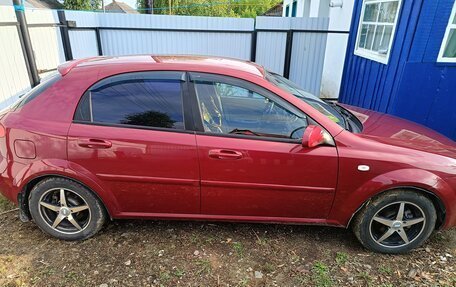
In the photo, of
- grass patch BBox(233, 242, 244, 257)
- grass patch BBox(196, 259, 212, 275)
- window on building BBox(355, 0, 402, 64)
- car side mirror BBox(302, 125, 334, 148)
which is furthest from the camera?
window on building BBox(355, 0, 402, 64)

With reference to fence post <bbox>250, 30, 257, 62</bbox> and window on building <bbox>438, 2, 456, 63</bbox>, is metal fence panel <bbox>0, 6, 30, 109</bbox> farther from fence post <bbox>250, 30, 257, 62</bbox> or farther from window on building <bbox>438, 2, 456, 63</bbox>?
window on building <bbox>438, 2, 456, 63</bbox>

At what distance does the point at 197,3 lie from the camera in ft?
98.1

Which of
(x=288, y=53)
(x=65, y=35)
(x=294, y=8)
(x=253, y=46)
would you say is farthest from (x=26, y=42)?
(x=294, y=8)

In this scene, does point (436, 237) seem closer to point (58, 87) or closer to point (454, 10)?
point (454, 10)

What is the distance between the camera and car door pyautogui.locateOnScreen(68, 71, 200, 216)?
2553 millimetres

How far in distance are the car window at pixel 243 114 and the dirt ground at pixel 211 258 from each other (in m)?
1.02

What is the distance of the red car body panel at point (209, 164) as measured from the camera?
8.32 ft

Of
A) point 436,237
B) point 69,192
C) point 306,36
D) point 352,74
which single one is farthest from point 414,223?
point 306,36

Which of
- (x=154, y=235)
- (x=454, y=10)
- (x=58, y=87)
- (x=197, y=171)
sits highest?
(x=454, y=10)

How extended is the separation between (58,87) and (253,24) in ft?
19.6

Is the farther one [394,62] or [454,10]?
[394,62]

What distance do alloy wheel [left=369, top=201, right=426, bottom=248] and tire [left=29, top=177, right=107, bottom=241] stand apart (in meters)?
2.36

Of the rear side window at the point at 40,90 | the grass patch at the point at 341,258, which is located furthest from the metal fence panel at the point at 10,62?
the grass patch at the point at 341,258

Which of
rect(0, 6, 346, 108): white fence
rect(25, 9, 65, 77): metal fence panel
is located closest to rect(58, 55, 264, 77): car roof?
rect(25, 9, 65, 77): metal fence panel
